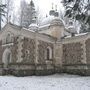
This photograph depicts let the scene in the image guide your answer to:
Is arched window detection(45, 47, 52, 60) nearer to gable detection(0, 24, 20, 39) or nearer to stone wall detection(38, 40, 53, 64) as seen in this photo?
stone wall detection(38, 40, 53, 64)

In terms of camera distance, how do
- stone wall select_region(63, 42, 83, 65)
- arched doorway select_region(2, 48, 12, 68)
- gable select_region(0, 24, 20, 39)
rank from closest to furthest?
1. gable select_region(0, 24, 20, 39)
2. stone wall select_region(63, 42, 83, 65)
3. arched doorway select_region(2, 48, 12, 68)

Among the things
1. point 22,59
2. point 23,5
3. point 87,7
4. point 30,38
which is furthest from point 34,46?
point 23,5

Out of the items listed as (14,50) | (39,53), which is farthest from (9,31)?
(39,53)

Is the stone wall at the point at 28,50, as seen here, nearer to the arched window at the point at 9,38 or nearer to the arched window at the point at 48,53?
the arched window at the point at 9,38

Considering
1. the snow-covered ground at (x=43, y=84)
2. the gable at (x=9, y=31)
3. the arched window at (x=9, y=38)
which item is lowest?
the snow-covered ground at (x=43, y=84)

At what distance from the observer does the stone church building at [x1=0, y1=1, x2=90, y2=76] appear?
21.7 meters

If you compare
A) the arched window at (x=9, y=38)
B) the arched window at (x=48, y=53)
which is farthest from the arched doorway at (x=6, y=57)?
the arched window at (x=48, y=53)

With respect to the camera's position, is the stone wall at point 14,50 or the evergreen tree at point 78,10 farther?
the stone wall at point 14,50

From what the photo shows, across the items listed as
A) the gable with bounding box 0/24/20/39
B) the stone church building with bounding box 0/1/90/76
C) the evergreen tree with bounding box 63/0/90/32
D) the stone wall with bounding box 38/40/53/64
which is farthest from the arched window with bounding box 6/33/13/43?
the evergreen tree with bounding box 63/0/90/32

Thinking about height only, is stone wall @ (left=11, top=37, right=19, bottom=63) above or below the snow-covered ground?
above

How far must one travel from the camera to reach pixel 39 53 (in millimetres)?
→ 23141

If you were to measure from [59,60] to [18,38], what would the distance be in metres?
7.18

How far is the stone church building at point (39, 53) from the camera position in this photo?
71.2 feet

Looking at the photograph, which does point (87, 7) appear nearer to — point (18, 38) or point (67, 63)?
point (18, 38)
